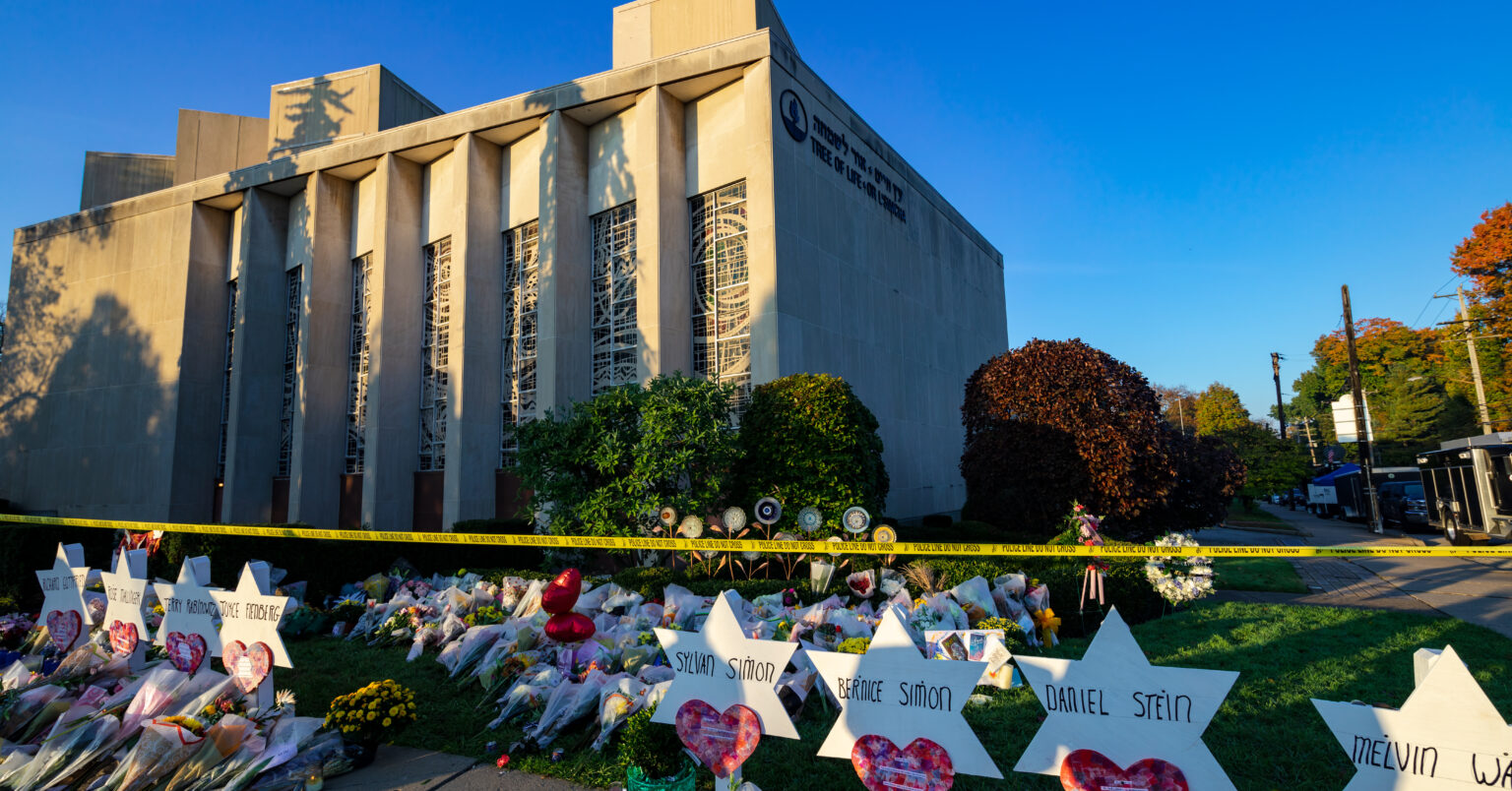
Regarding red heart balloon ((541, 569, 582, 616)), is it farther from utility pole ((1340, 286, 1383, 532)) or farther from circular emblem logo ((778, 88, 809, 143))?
utility pole ((1340, 286, 1383, 532))

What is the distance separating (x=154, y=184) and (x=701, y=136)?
97.8 feet

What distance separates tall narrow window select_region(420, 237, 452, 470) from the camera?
22953 mm

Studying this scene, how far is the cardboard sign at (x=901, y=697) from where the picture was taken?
364 cm

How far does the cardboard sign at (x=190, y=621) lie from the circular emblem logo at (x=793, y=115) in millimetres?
15260

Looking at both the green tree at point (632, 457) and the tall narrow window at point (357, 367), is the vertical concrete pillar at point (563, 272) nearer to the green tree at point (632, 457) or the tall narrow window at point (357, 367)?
the green tree at point (632, 457)

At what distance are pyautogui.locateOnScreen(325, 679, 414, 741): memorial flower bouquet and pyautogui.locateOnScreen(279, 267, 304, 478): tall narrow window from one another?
25.4 metres

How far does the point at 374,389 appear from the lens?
22484 millimetres

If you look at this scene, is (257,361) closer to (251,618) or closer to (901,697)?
(251,618)

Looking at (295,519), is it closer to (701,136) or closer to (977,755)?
(701,136)

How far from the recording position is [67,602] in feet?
25.0

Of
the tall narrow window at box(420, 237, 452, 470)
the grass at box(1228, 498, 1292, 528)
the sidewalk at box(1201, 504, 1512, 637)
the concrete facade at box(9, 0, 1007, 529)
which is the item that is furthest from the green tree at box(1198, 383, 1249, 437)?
the tall narrow window at box(420, 237, 452, 470)

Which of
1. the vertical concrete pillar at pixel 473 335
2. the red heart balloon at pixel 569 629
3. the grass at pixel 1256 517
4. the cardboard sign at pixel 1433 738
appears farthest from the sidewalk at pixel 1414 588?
the vertical concrete pillar at pixel 473 335

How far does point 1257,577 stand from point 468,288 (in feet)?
70.9

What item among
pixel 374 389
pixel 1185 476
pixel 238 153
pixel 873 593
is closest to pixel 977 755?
pixel 873 593
